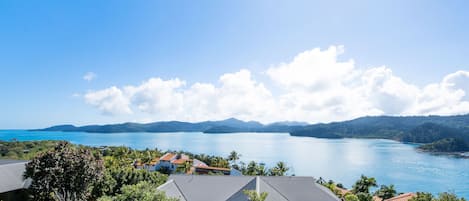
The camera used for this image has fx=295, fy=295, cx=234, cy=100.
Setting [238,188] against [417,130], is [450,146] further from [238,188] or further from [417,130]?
[238,188]

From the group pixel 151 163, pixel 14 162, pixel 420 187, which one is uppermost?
pixel 14 162

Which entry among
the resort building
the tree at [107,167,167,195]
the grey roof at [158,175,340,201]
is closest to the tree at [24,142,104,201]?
the grey roof at [158,175,340,201]

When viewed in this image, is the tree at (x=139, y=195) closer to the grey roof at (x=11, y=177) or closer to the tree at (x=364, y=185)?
the grey roof at (x=11, y=177)

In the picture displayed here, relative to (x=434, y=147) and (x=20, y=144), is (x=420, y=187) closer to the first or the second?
(x=434, y=147)

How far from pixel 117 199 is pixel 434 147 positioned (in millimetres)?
129010

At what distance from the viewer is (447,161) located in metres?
91.2

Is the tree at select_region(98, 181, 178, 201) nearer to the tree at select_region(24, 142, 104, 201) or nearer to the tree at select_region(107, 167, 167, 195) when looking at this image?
the tree at select_region(24, 142, 104, 201)

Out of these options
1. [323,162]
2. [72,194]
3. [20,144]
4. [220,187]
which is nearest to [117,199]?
[72,194]

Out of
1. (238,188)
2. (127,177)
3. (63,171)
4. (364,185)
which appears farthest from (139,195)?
(364,185)

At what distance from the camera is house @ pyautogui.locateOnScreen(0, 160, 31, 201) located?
19531mm

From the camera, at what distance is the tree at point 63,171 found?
51.4 feet

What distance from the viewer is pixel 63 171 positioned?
1585 centimetres

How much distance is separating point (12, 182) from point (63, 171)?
7.67m

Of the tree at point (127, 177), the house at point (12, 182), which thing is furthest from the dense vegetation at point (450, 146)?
the house at point (12, 182)
